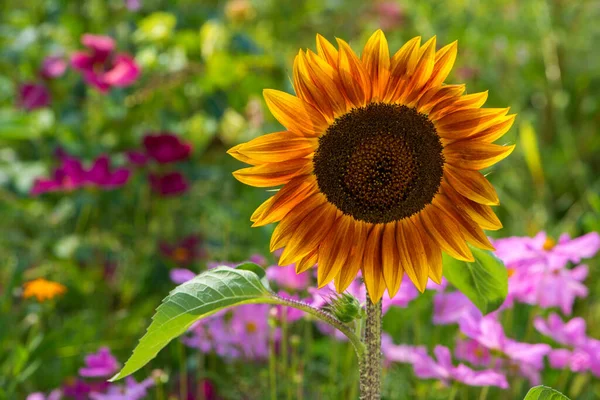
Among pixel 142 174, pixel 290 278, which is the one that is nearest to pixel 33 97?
pixel 142 174

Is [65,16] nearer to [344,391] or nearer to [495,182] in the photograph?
[495,182]

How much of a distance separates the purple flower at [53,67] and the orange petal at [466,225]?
155cm

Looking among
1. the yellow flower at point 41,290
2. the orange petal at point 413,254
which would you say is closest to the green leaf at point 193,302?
the orange petal at point 413,254

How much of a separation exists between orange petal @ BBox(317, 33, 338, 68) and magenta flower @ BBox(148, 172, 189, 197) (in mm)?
1305

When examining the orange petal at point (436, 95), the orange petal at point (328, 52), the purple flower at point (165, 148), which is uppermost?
the purple flower at point (165, 148)

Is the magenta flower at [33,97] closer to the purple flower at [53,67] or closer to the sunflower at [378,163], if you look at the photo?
the purple flower at [53,67]

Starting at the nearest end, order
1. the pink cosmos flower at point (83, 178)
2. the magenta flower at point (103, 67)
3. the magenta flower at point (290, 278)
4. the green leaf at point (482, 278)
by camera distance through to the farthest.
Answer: the green leaf at point (482, 278) → the magenta flower at point (290, 278) → the pink cosmos flower at point (83, 178) → the magenta flower at point (103, 67)

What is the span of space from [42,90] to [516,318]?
1.35 m

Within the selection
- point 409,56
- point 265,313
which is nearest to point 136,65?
point 265,313

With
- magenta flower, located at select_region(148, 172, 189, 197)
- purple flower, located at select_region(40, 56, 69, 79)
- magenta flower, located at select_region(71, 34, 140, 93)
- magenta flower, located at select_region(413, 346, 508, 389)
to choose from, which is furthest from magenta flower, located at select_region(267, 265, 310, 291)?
purple flower, located at select_region(40, 56, 69, 79)

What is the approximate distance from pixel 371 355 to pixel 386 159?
0.67ft

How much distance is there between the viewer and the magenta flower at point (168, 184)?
210 cm

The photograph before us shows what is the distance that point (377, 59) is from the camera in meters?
0.83

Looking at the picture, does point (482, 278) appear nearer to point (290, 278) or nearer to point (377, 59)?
point (377, 59)
